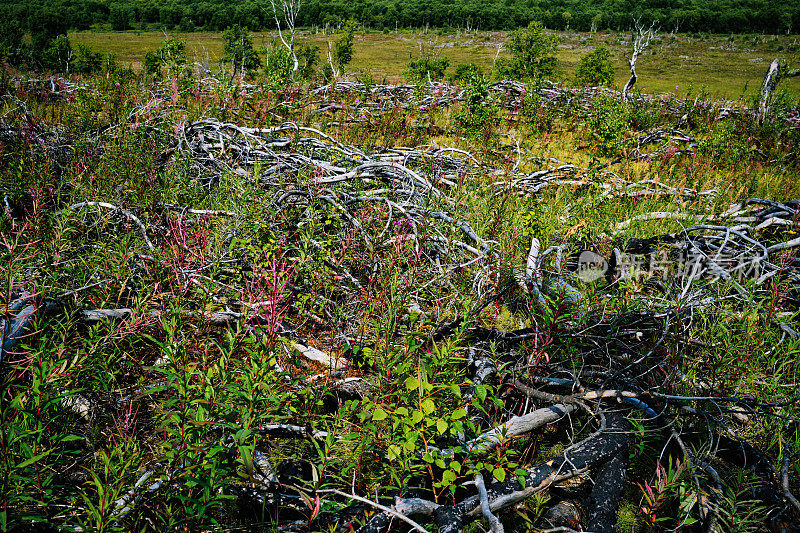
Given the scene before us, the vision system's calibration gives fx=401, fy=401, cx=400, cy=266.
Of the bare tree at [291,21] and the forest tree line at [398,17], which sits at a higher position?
the forest tree line at [398,17]

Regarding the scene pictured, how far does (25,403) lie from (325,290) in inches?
74.5

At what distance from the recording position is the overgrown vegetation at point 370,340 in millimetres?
1750

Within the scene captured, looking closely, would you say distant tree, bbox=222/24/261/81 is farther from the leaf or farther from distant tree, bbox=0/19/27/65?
the leaf

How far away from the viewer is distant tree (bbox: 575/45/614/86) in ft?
37.9

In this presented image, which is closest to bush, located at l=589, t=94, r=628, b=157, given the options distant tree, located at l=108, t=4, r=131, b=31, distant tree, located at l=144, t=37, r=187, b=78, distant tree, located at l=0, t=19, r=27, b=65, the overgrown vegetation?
the overgrown vegetation

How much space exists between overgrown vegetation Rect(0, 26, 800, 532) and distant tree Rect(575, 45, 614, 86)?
19.9 feet

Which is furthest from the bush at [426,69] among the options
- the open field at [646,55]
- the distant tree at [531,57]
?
the open field at [646,55]

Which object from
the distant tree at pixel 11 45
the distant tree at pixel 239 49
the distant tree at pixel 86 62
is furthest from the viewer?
the distant tree at pixel 239 49

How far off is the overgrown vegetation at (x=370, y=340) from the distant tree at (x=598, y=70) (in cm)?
608

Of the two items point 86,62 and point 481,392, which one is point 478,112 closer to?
point 481,392

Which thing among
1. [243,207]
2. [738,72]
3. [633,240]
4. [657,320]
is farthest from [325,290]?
[738,72]

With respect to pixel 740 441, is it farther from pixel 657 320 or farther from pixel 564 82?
pixel 564 82

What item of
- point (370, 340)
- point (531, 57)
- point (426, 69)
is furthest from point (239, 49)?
point (370, 340)

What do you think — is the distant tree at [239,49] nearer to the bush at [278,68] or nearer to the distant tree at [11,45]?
the bush at [278,68]
